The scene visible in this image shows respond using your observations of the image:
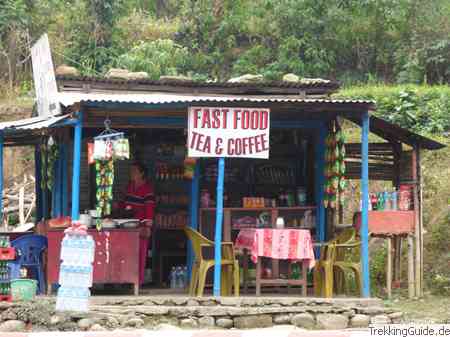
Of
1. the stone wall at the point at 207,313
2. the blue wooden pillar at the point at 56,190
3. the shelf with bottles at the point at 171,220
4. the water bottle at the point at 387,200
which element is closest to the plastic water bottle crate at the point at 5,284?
the stone wall at the point at 207,313

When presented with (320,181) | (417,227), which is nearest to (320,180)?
(320,181)

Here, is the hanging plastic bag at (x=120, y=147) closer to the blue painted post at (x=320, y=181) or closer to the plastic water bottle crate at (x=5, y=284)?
the plastic water bottle crate at (x=5, y=284)

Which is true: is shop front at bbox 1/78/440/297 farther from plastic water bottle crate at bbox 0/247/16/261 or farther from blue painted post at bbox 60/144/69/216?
plastic water bottle crate at bbox 0/247/16/261

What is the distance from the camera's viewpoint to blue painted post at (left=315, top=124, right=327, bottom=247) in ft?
44.3

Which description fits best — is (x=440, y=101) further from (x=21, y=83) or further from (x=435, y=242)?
(x=21, y=83)

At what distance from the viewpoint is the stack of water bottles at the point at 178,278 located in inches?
527

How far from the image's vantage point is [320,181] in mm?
13797

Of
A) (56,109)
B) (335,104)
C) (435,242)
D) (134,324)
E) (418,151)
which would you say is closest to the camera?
(134,324)

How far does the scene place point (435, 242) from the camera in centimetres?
1619

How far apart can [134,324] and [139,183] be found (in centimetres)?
277

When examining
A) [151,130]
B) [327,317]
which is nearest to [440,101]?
[151,130]

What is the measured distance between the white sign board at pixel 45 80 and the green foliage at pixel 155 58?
8.14 metres

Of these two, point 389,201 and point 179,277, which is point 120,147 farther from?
point 389,201

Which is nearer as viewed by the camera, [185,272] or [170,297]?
[170,297]
